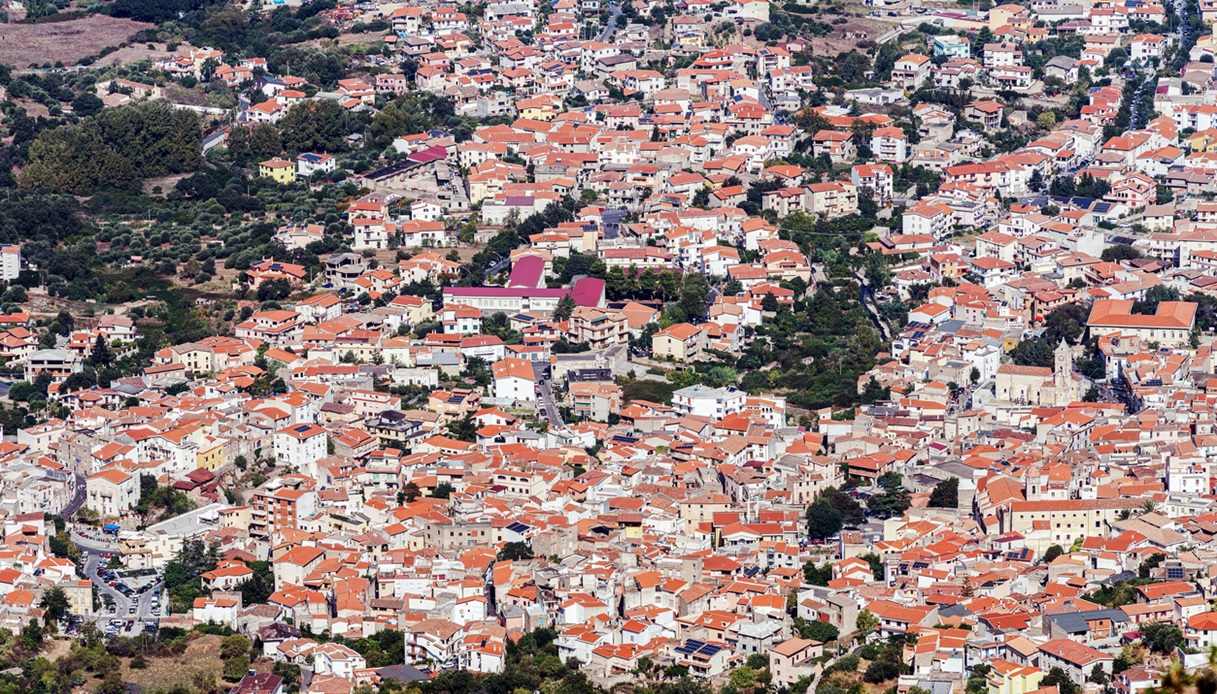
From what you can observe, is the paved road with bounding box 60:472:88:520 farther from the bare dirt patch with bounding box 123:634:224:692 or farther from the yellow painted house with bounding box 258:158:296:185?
the yellow painted house with bounding box 258:158:296:185

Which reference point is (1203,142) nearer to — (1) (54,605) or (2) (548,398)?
(2) (548,398)

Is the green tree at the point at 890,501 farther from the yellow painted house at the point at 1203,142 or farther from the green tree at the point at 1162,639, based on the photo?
the yellow painted house at the point at 1203,142

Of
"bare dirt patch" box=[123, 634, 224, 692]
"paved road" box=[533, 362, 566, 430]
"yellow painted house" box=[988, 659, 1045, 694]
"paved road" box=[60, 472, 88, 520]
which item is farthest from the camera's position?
"paved road" box=[533, 362, 566, 430]

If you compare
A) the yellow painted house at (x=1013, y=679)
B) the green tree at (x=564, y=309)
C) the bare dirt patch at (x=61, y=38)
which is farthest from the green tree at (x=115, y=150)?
the yellow painted house at (x=1013, y=679)

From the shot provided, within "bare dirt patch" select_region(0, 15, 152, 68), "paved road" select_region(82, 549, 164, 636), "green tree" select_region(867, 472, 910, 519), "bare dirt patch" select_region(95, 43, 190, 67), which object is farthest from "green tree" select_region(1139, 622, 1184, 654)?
"bare dirt patch" select_region(0, 15, 152, 68)

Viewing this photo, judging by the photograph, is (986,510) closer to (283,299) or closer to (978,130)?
(283,299)
